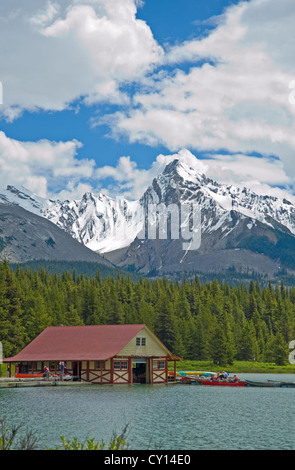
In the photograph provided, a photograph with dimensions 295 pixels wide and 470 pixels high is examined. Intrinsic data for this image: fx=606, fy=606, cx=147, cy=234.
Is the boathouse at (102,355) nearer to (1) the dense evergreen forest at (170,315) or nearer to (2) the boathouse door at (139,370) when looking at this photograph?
(2) the boathouse door at (139,370)

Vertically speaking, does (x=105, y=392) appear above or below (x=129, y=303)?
below

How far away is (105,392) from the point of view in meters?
72.5

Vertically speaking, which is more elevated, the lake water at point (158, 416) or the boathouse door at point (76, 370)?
the boathouse door at point (76, 370)

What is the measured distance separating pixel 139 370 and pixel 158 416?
45481mm

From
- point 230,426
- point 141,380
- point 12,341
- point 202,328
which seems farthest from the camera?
point 202,328

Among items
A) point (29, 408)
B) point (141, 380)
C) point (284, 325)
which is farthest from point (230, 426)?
point (284, 325)

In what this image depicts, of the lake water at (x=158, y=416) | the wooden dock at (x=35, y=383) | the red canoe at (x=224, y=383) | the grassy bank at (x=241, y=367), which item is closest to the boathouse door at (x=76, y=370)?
the wooden dock at (x=35, y=383)

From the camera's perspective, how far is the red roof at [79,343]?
3516 inches

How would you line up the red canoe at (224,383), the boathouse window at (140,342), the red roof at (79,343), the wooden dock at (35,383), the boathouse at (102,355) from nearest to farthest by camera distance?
the wooden dock at (35,383) → the boathouse at (102,355) → the red roof at (79,343) → the red canoe at (224,383) → the boathouse window at (140,342)

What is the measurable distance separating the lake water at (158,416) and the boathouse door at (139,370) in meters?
14.0

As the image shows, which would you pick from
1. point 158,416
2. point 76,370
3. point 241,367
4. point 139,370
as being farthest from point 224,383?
point 158,416

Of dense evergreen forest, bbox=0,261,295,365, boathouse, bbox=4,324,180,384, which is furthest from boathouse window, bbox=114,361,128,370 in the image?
dense evergreen forest, bbox=0,261,295,365
